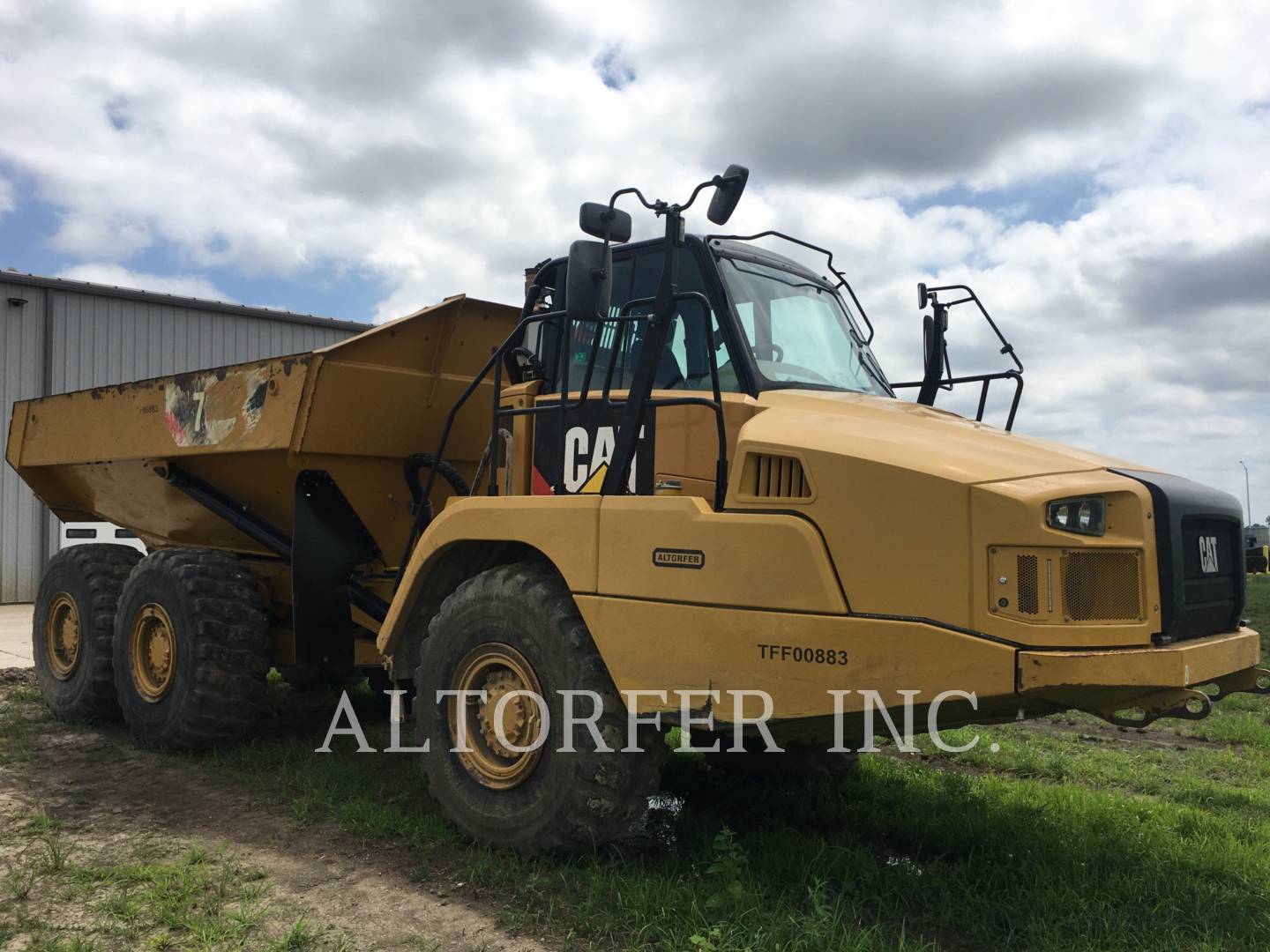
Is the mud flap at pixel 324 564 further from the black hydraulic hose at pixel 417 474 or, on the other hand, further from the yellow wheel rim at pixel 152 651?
the yellow wheel rim at pixel 152 651

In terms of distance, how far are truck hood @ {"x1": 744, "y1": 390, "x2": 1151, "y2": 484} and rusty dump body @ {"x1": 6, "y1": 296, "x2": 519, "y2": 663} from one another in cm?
259

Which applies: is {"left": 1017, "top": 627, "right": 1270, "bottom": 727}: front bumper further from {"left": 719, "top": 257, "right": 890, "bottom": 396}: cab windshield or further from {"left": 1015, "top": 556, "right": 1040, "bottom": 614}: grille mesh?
{"left": 719, "top": 257, "right": 890, "bottom": 396}: cab windshield

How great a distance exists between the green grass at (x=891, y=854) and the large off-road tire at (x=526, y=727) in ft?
0.49

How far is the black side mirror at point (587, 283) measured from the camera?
3988mm

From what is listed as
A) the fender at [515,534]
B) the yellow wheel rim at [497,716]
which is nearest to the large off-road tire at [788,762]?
the yellow wheel rim at [497,716]

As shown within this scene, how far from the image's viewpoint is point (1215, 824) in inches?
196

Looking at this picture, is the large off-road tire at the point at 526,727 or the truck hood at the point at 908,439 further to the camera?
the large off-road tire at the point at 526,727

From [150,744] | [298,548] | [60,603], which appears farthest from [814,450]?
[60,603]

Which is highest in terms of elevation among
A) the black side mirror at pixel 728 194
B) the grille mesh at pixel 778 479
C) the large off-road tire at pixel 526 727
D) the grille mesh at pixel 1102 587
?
the black side mirror at pixel 728 194

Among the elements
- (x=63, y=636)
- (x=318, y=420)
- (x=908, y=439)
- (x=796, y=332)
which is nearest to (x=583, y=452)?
(x=796, y=332)

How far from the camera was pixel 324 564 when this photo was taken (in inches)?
249

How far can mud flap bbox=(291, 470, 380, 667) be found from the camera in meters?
6.21

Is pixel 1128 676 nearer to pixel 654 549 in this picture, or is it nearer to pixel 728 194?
pixel 654 549

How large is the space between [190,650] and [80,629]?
1773mm
